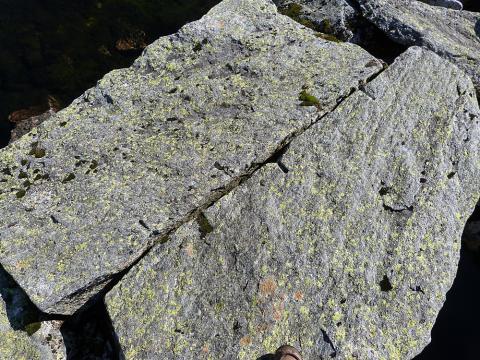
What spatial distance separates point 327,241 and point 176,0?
1557cm

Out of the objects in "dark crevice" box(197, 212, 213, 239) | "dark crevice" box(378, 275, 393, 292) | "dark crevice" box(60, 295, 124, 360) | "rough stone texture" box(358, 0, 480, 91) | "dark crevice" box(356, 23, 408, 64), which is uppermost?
"rough stone texture" box(358, 0, 480, 91)

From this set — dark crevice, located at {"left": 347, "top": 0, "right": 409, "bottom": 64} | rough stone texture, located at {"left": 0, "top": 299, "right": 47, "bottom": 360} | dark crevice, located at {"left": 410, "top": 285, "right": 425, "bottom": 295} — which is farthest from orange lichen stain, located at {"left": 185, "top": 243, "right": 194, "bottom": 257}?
dark crevice, located at {"left": 347, "top": 0, "right": 409, "bottom": 64}

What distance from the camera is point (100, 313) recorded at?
968 centimetres

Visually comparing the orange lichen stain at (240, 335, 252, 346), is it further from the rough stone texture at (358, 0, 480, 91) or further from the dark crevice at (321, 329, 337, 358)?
the rough stone texture at (358, 0, 480, 91)

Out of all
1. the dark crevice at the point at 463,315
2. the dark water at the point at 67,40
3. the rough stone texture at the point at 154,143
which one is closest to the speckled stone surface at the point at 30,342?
the rough stone texture at the point at 154,143

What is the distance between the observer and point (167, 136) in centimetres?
1032

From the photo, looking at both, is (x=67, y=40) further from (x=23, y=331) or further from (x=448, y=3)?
(x=448, y=3)

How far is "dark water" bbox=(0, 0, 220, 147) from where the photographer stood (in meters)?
16.5

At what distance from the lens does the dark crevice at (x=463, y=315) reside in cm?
Result: 1187

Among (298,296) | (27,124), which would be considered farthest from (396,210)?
(27,124)

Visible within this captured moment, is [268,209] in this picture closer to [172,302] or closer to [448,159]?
[172,302]

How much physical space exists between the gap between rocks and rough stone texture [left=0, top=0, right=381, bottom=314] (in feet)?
0.28

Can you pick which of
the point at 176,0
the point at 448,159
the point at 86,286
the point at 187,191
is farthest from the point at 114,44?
the point at 448,159

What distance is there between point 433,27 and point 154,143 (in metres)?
9.05
